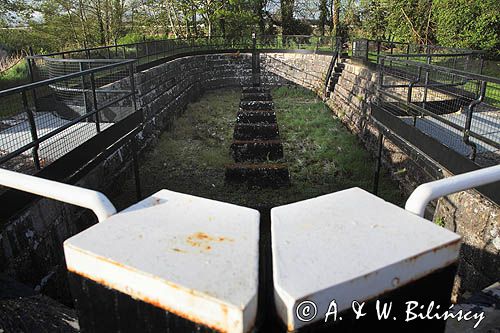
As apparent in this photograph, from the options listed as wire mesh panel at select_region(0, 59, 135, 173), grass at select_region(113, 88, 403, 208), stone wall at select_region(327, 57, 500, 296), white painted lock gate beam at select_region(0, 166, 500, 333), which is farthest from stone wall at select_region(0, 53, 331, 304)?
stone wall at select_region(327, 57, 500, 296)

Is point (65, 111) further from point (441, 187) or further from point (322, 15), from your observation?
point (322, 15)

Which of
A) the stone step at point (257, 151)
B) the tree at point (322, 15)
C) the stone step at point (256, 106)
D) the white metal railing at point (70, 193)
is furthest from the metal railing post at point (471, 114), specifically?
the tree at point (322, 15)

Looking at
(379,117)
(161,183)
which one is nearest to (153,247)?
(379,117)

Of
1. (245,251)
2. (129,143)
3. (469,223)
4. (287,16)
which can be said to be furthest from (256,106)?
(287,16)

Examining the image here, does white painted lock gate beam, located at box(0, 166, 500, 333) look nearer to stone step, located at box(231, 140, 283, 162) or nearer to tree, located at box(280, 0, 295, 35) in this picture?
stone step, located at box(231, 140, 283, 162)

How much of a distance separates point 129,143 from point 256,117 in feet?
14.3

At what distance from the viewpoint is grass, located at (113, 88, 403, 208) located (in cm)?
812

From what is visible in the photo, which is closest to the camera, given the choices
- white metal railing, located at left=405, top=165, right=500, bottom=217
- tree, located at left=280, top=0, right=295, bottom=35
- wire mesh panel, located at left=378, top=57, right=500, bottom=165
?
white metal railing, located at left=405, top=165, right=500, bottom=217

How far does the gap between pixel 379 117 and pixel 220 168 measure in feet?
12.7

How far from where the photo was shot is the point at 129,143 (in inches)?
337

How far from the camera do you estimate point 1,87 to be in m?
11.6

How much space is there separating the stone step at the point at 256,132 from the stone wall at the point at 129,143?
238 centimetres

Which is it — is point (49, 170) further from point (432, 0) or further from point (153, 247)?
point (432, 0)

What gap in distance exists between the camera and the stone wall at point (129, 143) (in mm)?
4000
